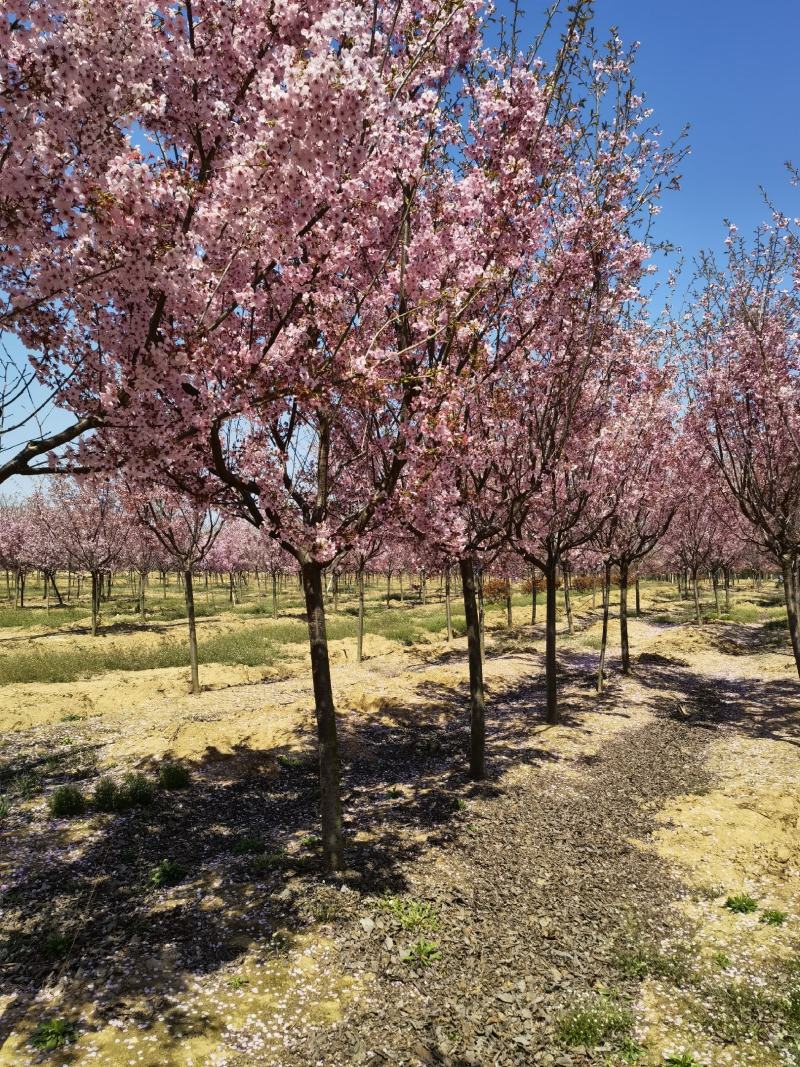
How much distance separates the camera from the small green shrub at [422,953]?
265 inches

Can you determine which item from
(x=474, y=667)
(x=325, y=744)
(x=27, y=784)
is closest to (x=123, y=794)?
(x=27, y=784)

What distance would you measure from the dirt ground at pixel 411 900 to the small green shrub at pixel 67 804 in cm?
39

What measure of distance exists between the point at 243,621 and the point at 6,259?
4052 cm

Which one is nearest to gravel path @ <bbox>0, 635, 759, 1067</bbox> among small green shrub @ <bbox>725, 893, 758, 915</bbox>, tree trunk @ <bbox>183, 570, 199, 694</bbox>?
small green shrub @ <bbox>725, 893, 758, 915</bbox>

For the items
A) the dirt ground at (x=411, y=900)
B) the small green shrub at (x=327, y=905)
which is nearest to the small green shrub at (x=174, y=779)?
the dirt ground at (x=411, y=900)

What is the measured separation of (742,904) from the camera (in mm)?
8008

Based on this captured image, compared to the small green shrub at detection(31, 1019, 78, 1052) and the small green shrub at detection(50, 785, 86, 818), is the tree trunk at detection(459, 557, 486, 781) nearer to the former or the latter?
the small green shrub at detection(50, 785, 86, 818)

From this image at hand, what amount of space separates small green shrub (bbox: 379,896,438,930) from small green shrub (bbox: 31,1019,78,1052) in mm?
3661

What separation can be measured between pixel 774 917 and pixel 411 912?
479cm

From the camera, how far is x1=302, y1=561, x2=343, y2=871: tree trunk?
8258 millimetres

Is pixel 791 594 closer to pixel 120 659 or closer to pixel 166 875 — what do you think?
pixel 166 875

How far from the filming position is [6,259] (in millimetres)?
4605

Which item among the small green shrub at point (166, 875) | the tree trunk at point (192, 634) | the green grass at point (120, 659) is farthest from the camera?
the green grass at point (120, 659)

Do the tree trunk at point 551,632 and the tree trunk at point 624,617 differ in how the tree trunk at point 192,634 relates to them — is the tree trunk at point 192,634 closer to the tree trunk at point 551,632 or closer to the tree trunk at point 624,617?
the tree trunk at point 551,632
